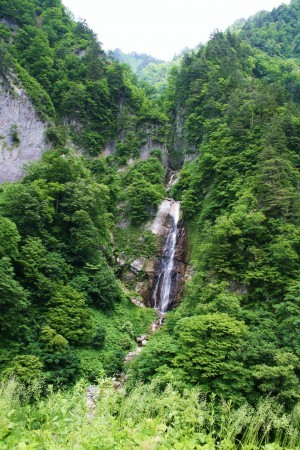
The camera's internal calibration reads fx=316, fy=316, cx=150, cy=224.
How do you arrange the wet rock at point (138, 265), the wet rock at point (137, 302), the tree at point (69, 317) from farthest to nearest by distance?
the wet rock at point (138, 265) < the wet rock at point (137, 302) < the tree at point (69, 317)

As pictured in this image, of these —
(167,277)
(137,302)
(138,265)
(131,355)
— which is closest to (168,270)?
(167,277)

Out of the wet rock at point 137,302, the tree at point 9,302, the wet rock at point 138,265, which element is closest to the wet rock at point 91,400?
the tree at point 9,302

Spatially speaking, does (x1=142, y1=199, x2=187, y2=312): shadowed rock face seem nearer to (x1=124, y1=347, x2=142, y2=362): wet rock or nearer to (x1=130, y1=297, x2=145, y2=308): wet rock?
(x1=130, y1=297, x2=145, y2=308): wet rock

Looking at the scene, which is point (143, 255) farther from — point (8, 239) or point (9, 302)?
point (9, 302)

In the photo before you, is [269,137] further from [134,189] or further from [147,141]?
[147,141]

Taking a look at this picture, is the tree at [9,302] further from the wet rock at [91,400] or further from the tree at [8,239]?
the wet rock at [91,400]

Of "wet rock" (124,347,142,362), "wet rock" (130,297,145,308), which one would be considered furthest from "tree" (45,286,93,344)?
"wet rock" (130,297,145,308)
